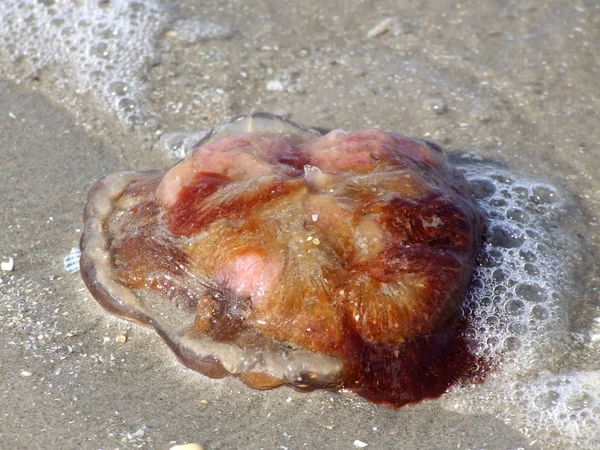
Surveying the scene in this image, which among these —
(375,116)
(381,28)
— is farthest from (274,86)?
(381,28)

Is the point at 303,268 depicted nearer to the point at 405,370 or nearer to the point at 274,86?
the point at 405,370

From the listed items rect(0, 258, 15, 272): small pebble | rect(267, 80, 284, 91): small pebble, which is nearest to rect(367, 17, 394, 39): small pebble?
rect(267, 80, 284, 91): small pebble

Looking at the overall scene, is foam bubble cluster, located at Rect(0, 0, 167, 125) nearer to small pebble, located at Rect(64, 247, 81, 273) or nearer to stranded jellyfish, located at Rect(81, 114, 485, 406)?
small pebble, located at Rect(64, 247, 81, 273)

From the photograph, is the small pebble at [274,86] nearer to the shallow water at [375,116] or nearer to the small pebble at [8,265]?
the shallow water at [375,116]

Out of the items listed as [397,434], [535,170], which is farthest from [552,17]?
[397,434]

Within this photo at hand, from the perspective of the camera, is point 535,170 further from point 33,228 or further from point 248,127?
point 33,228

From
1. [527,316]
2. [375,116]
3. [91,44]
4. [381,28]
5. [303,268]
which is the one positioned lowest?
[527,316]
